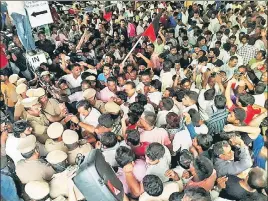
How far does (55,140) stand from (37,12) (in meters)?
3.21

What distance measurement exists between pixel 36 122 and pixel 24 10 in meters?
2.96

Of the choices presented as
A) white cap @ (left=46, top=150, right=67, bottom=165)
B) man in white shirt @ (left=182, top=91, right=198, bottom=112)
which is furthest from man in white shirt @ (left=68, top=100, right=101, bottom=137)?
man in white shirt @ (left=182, top=91, right=198, bottom=112)

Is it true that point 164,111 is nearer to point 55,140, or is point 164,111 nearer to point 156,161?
point 156,161

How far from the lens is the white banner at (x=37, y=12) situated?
5441mm

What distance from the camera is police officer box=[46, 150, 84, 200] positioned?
2.52 metres

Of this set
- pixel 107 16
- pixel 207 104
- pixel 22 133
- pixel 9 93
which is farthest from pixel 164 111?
pixel 107 16

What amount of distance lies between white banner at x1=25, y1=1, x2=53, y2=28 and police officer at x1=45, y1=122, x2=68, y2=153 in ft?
9.82

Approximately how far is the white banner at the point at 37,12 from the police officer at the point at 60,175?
11.2ft

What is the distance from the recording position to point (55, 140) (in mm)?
3047

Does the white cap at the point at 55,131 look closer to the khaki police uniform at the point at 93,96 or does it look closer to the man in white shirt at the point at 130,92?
the khaki police uniform at the point at 93,96

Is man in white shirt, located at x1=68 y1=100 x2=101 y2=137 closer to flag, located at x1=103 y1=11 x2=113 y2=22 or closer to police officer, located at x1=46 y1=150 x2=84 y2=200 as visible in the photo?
police officer, located at x1=46 y1=150 x2=84 y2=200

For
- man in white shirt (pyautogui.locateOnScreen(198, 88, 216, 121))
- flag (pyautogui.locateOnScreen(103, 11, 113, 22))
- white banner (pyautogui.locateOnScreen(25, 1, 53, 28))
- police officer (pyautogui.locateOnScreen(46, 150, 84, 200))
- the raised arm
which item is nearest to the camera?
police officer (pyautogui.locateOnScreen(46, 150, 84, 200))

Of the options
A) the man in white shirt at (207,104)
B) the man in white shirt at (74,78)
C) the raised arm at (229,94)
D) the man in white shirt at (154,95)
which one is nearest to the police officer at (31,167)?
the man in white shirt at (154,95)

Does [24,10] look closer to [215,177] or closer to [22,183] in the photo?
[22,183]
